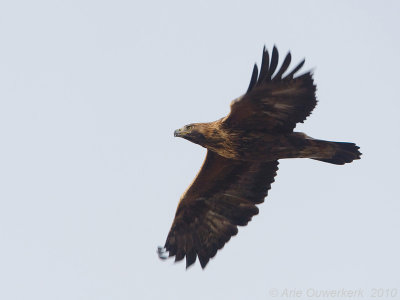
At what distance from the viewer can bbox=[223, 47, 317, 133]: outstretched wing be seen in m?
11.6

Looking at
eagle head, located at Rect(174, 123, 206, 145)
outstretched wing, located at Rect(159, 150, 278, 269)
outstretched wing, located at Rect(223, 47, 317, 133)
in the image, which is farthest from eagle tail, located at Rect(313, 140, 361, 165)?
eagle head, located at Rect(174, 123, 206, 145)

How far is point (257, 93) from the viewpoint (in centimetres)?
1184

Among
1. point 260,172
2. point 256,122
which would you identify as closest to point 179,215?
point 260,172

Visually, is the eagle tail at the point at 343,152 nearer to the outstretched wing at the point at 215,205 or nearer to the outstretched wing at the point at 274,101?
the outstretched wing at the point at 274,101

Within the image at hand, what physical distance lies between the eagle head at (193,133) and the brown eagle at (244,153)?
0.05ft

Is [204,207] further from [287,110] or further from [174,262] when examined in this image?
[287,110]

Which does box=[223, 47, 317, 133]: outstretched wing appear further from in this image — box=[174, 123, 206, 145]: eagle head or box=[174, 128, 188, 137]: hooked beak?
box=[174, 128, 188, 137]: hooked beak

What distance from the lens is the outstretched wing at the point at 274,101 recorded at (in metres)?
11.6

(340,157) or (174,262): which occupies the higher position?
(340,157)

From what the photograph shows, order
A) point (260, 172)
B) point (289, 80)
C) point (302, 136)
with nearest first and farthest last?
1. point (289, 80)
2. point (302, 136)
3. point (260, 172)

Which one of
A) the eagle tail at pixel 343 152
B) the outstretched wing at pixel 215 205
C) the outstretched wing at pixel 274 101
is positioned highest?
the outstretched wing at pixel 274 101

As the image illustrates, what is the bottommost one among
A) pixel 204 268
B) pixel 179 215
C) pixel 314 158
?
pixel 204 268

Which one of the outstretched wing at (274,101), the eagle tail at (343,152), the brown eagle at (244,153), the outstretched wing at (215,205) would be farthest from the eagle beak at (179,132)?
the eagle tail at (343,152)

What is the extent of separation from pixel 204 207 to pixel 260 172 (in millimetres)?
1325
